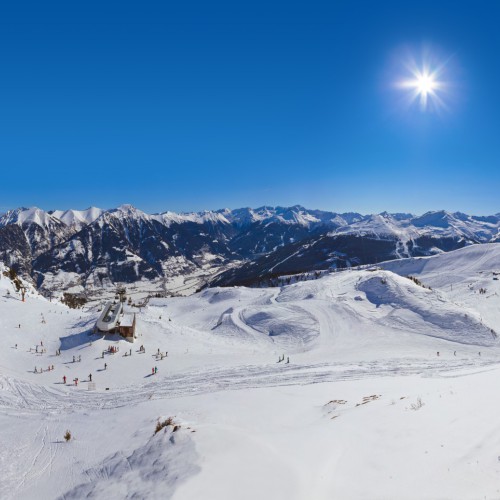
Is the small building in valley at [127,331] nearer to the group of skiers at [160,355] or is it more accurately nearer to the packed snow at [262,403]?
the packed snow at [262,403]

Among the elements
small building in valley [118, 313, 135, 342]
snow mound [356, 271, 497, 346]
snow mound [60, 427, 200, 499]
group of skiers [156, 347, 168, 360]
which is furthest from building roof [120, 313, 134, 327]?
snow mound [356, 271, 497, 346]

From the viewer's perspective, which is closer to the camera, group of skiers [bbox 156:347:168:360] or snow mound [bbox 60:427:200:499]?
snow mound [bbox 60:427:200:499]

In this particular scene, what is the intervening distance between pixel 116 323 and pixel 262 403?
27.5m

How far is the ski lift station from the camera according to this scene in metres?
40.5

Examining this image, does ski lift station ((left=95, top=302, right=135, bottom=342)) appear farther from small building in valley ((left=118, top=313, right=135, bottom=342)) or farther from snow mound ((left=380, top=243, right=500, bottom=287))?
snow mound ((left=380, top=243, right=500, bottom=287))

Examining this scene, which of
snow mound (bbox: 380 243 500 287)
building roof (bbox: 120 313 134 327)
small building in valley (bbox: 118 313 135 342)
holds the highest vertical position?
snow mound (bbox: 380 243 500 287)

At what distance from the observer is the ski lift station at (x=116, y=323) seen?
40.5 m

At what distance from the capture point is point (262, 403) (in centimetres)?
1983

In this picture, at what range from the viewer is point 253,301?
71750mm

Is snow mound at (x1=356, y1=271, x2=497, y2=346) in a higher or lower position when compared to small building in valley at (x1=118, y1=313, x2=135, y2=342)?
higher

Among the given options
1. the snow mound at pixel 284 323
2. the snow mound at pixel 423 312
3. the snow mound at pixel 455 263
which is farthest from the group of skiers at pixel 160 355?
the snow mound at pixel 455 263

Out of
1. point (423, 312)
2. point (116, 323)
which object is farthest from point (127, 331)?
point (423, 312)

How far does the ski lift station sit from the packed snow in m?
1.29

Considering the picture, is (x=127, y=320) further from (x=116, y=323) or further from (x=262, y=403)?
(x=262, y=403)
